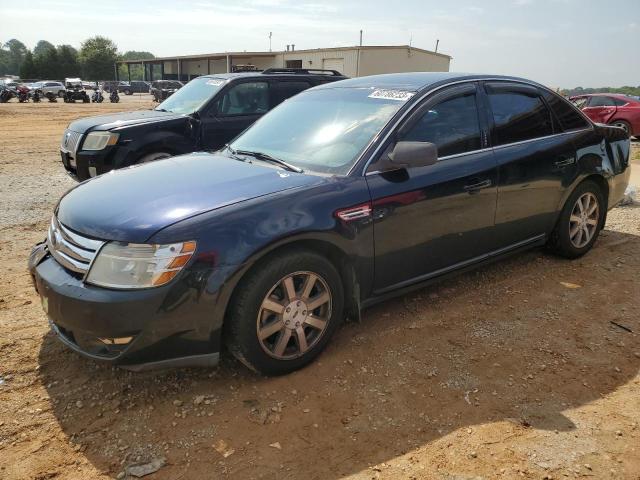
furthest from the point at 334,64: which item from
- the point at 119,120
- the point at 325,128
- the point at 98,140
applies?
the point at 325,128

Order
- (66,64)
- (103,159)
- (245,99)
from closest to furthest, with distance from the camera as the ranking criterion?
(103,159) → (245,99) → (66,64)

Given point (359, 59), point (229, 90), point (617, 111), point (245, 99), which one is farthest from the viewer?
point (359, 59)

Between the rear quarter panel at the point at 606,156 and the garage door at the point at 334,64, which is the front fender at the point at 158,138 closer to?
the rear quarter panel at the point at 606,156

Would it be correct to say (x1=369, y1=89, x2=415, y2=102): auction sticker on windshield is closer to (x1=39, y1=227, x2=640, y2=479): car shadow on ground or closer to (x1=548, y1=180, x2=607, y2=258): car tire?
(x1=39, y1=227, x2=640, y2=479): car shadow on ground

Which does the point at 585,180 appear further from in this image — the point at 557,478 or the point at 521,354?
the point at 557,478

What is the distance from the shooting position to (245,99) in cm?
743

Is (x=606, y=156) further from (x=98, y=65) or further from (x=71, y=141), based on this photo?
(x=98, y=65)

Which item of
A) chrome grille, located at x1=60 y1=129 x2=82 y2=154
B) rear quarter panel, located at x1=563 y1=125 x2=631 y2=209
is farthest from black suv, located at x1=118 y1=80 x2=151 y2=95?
rear quarter panel, located at x1=563 y1=125 x2=631 y2=209

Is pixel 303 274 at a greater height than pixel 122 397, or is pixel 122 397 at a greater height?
pixel 303 274

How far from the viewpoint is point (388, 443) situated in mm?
2559

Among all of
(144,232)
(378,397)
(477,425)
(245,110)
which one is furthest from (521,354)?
(245,110)

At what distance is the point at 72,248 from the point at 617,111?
16511 millimetres

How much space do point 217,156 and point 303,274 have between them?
1415 mm

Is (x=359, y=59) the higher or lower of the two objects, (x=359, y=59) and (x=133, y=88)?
the higher
